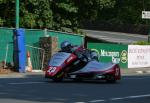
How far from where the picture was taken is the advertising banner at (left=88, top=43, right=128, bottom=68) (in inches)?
1314

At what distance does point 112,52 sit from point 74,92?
57.3 feet

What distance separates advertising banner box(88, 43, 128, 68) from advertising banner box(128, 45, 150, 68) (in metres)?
0.43

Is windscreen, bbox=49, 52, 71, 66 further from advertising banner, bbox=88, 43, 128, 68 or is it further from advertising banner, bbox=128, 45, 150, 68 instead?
advertising banner, bbox=128, 45, 150, 68

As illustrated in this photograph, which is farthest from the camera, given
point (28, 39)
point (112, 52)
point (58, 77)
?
point (112, 52)

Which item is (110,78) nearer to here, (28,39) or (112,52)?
(28,39)

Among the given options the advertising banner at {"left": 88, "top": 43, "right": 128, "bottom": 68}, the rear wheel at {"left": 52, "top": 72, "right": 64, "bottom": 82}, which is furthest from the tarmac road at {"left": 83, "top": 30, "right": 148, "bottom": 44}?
the rear wheel at {"left": 52, "top": 72, "right": 64, "bottom": 82}

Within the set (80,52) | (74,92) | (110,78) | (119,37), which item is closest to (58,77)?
(80,52)

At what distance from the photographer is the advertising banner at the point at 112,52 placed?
109ft

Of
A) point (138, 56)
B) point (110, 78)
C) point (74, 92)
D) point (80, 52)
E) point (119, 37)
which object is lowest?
point (119, 37)

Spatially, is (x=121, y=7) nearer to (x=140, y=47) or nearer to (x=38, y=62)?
(x=140, y=47)

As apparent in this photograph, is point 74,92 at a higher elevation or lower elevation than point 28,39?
lower

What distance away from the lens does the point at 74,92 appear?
16.6 m

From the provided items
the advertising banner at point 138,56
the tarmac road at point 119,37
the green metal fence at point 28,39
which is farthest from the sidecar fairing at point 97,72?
the tarmac road at point 119,37

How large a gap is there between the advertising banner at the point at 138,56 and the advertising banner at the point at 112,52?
428mm
